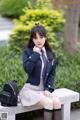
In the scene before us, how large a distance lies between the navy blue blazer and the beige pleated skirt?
0.27 ft

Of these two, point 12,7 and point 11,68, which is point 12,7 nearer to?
point 12,7

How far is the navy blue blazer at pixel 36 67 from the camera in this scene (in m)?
5.57

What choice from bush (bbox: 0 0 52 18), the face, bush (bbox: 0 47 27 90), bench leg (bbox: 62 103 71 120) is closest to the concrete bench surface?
bench leg (bbox: 62 103 71 120)

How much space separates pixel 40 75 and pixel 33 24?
3616 millimetres

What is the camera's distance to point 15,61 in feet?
26.4

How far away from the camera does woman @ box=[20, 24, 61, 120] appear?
5.61 meters

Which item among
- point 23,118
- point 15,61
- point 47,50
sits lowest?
point 23,118

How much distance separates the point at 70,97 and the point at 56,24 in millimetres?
3607

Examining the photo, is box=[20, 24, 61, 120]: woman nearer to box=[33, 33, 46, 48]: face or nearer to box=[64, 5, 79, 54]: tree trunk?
box=[33, 33, 46, 48]: face

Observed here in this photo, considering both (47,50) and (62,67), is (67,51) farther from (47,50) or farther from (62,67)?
(47,50)

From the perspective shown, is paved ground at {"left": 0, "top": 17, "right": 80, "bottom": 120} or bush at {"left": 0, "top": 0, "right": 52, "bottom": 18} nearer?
paved ground at {"left": 0, "top": 17, "right": 80, "bottom": 120}

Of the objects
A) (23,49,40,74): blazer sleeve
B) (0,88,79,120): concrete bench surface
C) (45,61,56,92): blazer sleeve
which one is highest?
(23,49,40,74): blazer sleeve

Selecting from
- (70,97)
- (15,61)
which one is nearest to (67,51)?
(15,61)

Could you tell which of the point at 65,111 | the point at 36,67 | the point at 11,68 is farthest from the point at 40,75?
the point at 11,68
